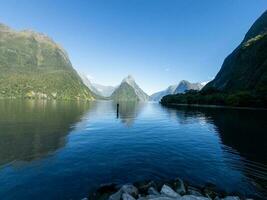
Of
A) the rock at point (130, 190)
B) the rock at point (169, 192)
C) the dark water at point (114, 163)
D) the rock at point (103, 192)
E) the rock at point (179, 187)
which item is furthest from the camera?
the dark water at point (114, 163)

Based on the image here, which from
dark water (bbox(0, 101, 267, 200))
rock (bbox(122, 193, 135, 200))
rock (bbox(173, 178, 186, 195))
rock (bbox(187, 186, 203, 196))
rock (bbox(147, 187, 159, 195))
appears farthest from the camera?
dark water (bbox(0, 101, 267, 200))

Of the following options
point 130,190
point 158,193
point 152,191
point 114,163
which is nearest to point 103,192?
point 130,190

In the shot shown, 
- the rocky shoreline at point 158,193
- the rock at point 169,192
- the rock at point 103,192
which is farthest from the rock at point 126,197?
the rock at point 169,192

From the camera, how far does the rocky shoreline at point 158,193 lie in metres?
17.3

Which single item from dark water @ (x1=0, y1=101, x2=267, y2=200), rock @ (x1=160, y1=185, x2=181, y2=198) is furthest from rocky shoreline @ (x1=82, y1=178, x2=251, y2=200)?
dark water @ (x1=0, y1=101, x2=267, y2=200)

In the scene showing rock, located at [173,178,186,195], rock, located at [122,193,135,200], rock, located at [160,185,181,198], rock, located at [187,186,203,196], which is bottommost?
rock, located at [187,186,203,196]

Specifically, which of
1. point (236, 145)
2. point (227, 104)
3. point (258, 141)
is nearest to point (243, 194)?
point (236, 145)

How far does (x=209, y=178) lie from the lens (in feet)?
80.5

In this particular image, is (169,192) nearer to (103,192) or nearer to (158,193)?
(158,193)

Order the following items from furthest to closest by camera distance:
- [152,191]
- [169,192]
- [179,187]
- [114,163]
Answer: [114,163] → [179,187] → [152,191] → [169,192]

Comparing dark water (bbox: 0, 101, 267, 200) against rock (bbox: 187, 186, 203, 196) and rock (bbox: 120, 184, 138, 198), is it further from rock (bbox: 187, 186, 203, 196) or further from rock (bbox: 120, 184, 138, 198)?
rock (bbox: 120, 184, 138, 198)

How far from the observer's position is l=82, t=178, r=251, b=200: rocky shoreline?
56.9ft

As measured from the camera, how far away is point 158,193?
736 inches

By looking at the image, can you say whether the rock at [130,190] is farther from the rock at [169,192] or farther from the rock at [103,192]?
the rock at [169,192]
